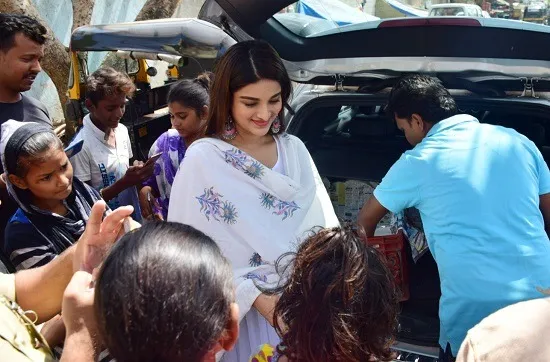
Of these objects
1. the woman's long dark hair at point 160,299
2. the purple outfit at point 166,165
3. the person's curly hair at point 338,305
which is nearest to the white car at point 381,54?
the purple outfit at point 166,165

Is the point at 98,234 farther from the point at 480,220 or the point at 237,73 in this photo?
the point at 480,220

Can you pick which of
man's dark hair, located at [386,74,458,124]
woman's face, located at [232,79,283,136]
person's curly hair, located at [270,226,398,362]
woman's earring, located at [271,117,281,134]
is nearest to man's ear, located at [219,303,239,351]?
person's curly hair, located at [270,226,398,362]

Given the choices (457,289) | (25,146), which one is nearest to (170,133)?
(25,146)

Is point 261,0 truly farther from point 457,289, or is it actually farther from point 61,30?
point 61,30

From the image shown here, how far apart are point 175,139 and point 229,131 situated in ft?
3.52

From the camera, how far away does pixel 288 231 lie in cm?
190

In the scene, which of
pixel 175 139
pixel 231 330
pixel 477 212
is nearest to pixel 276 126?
pixel 477 212

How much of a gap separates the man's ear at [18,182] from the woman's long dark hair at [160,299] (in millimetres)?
1166

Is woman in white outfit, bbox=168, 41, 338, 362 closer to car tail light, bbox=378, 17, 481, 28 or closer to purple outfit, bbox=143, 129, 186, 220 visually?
car tail light, bbox=378, 17, 481, 28

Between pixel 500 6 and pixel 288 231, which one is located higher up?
pixel 500 6

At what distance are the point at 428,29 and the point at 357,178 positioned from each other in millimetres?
864

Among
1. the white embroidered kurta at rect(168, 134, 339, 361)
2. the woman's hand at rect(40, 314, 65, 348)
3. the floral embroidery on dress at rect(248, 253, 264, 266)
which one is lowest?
the woman's hand at rect(40, 314, 65, 348)

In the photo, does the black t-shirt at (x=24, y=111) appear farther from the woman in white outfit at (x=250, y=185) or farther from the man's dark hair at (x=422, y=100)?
the man's dark hair at (x=422, y=100)

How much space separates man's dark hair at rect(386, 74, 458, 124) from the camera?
92.0 inches
